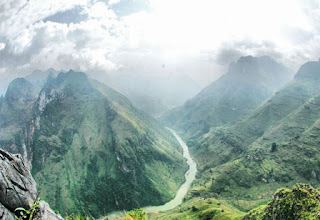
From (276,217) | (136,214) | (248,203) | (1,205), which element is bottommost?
(248,203)

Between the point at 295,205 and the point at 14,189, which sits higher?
the point at 14,189

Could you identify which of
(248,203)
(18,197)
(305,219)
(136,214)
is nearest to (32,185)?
(18,197)

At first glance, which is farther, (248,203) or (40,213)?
(248,203)

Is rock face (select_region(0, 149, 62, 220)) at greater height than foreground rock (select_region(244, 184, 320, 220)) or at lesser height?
greater

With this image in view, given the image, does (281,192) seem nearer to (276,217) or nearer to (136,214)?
(276,217)

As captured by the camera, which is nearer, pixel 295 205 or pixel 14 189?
pixel 14 189

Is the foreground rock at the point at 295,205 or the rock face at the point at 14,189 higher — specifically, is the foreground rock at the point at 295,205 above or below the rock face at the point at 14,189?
below

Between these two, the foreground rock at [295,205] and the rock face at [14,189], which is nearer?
the rock face at [14,189]

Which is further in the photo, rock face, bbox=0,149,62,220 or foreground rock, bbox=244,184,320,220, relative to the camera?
foreground rock, bbox=244,184,320,220
